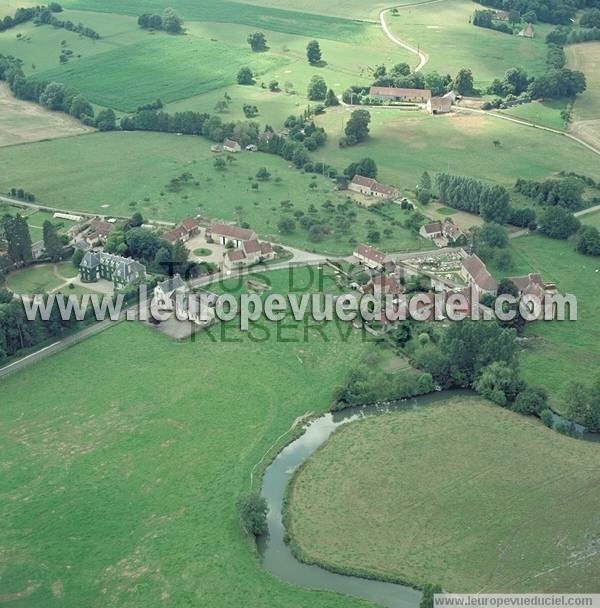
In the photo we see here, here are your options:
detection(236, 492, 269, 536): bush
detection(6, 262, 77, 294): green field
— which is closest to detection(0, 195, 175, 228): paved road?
detection(6, 262, 77, 294): green field

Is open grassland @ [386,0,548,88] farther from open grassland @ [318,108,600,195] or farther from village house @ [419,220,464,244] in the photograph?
village house @ [419,220,464,244]

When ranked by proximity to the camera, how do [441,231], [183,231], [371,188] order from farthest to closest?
[371,188] → [441,231] → [183,231]

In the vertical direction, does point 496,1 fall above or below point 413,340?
above

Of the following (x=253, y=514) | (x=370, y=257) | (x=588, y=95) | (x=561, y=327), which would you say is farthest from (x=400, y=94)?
(x=253, y=514)

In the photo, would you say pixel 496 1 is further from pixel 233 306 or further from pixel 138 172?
pixel 233 306

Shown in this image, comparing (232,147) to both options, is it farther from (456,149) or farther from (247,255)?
(247,255)

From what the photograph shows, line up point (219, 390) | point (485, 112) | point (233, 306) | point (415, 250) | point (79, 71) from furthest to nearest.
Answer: point (79, 71) < point (485, 112) < point (415, 250) < point (233, 306) < point (219, 390)

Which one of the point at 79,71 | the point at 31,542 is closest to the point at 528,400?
the point at 31,542
